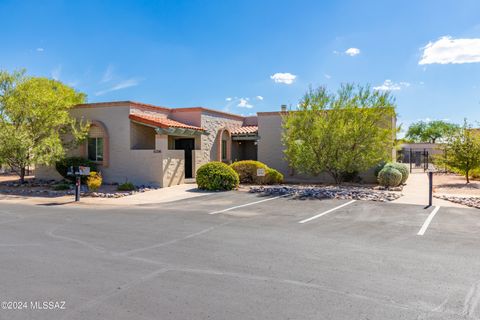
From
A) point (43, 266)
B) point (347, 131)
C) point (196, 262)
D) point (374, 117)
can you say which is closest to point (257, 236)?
point (196, 262)

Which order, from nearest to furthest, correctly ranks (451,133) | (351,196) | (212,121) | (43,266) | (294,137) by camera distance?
(43,266), (351,196), (294,137), (451,133), (212,121)

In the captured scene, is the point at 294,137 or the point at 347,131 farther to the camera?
the point at 294,137

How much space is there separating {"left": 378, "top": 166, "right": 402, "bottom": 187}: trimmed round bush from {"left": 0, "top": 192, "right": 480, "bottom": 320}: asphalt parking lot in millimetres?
6886

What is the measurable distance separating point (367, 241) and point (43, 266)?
5994 mm

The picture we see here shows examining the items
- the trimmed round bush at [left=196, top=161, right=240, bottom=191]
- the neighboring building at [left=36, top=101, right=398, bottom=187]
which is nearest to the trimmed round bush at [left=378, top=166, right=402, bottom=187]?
the neighboring building at [left=36, top=101, right=398, bottom=187]

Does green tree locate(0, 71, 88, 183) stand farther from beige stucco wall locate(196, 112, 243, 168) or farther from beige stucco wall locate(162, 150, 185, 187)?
beige stucco wall locate(196, 112, 243, 168)

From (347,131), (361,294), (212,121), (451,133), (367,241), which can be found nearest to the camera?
(361,294)

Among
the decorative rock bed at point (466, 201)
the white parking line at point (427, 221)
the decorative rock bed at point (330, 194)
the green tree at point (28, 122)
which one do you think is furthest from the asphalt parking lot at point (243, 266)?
the green tree at point (28, 122)

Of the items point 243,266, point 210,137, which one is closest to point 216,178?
point 210,137

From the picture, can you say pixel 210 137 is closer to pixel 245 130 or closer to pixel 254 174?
pixel 245 130

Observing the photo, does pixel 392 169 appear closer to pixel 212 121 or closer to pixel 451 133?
pixel 451 133

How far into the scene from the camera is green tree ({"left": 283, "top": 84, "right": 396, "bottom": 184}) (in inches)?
667

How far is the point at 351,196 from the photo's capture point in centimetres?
1391

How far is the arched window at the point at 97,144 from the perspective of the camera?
754 inches
